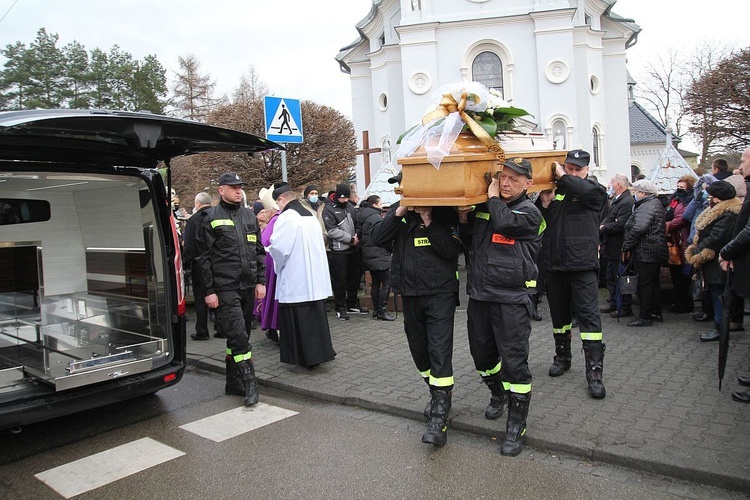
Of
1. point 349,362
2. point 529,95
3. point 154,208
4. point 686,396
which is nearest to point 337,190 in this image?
point 349,362

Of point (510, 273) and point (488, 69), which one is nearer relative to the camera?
point (510, 273)

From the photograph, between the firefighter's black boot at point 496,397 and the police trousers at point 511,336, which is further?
the firefighter's black boot at point 496,397

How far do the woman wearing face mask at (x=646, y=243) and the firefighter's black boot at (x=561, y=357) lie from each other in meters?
2.44

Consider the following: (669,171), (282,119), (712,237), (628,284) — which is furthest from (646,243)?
(282,119)

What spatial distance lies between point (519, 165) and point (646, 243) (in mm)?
4416

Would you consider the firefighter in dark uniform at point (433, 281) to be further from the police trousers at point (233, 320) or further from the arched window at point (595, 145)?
the arched window at point (595, 145)

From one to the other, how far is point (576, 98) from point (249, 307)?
27.1 m

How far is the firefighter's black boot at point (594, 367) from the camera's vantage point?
16.6 ft

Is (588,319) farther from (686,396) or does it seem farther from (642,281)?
(642,281)

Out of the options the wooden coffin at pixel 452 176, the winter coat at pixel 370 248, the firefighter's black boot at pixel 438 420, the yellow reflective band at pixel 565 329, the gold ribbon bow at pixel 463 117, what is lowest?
the firefighter's black boot at pixel 438 420

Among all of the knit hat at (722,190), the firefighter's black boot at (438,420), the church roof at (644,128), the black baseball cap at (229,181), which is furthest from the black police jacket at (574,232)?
the church roof at (644,128)

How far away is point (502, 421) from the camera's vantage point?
4684mm

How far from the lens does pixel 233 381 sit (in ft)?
19.4

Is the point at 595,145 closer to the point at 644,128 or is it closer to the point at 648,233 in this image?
the point at 644,128
